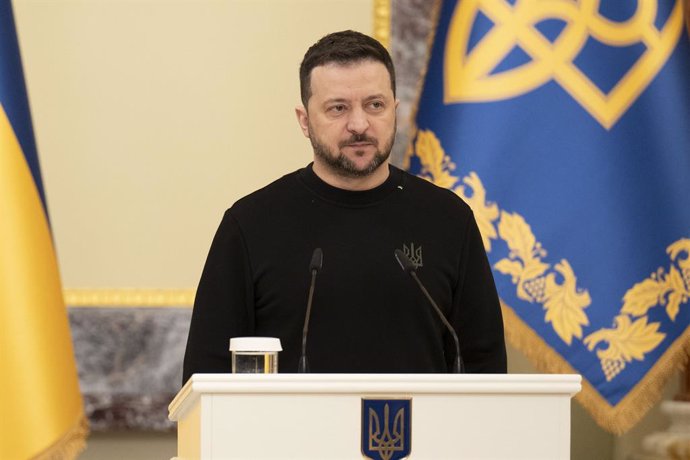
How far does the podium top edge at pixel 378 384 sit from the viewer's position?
6.16ft

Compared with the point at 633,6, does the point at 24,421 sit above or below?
below

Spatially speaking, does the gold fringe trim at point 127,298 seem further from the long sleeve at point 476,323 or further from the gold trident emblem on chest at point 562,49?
the long sleeve at point 476,323

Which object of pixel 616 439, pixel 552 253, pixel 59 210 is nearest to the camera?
pixel 552 253

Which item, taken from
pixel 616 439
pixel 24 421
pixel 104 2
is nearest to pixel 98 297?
pixel 24 421

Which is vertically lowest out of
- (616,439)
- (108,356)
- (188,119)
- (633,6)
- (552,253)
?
(616,439)

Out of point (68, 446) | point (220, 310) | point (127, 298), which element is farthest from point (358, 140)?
point (127, 298)

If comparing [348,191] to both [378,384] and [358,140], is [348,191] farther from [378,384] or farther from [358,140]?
[378,384]

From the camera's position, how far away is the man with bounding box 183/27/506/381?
2.80 meters

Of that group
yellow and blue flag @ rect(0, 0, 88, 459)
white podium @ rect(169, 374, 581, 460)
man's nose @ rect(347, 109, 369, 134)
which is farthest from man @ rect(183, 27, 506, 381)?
yellow and blue flag @ rect(0, 0, 88, 459)

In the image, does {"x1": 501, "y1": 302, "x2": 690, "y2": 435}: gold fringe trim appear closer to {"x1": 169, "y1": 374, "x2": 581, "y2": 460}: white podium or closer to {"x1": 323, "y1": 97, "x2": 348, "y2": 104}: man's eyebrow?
{"x1": 323, "y1": 97, "x2": 348, "y2": 104}: man's eyebrow

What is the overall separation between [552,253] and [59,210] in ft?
6.06

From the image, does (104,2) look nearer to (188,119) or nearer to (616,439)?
(188,119)

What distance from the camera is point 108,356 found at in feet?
13.8

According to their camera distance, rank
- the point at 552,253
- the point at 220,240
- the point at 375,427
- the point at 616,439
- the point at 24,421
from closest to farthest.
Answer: the point at 375,427, the point at 220,240, the point at 24,421, the point at 552,253, the point at 616,439
